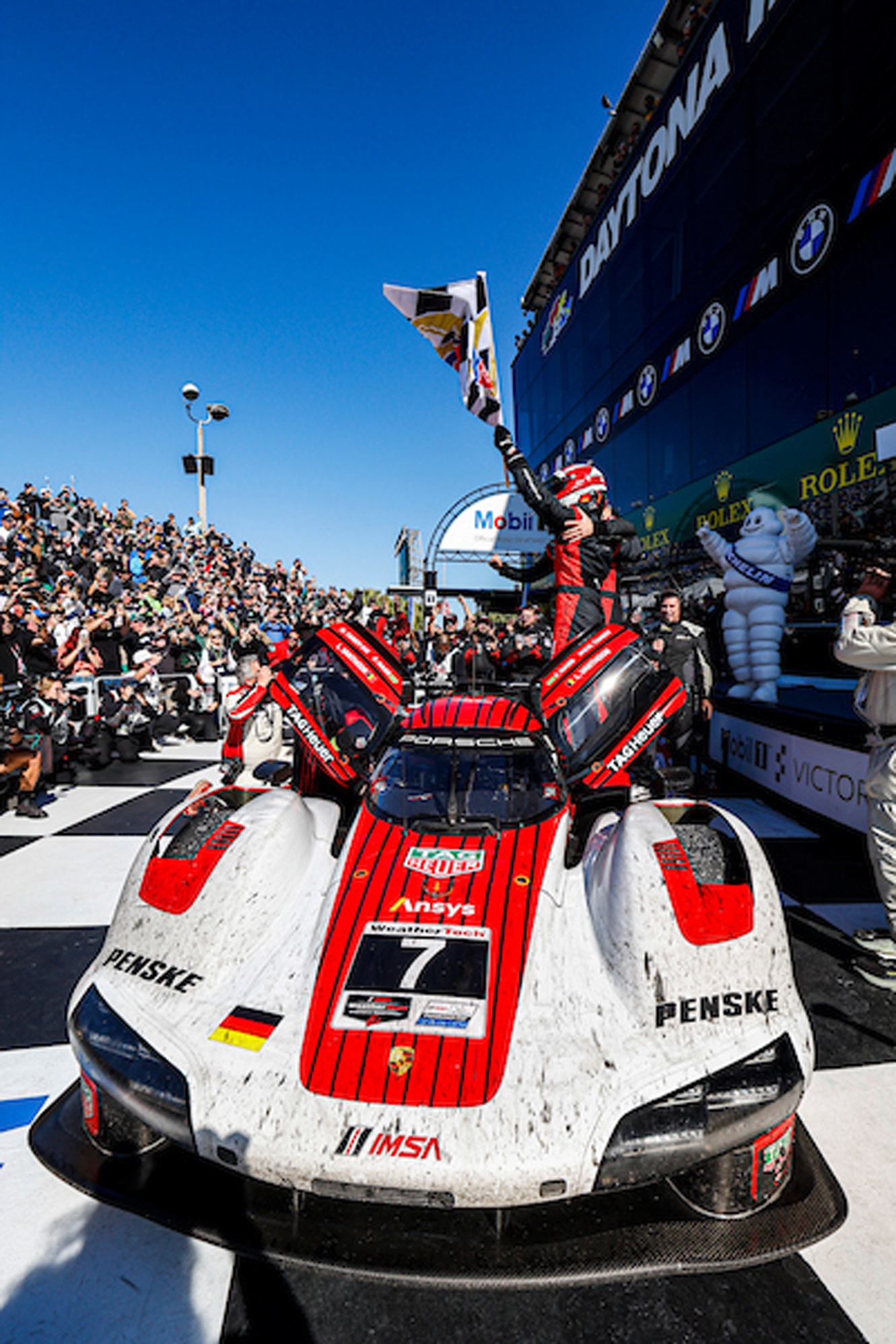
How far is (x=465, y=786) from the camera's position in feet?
7.86

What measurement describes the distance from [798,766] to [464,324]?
12.1 ft

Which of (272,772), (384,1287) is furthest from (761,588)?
(384,1287)

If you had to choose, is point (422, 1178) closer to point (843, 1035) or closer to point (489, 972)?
point (489, 972)

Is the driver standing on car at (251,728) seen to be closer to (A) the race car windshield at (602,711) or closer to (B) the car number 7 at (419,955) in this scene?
(A) the race car windshield at (602,711)

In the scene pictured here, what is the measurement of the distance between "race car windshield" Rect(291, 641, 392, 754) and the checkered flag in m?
1.81

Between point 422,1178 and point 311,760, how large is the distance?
7.66 ft

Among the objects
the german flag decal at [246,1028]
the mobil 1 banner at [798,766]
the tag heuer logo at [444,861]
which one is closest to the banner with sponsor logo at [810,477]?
the mobil 1 banner at [798,766]

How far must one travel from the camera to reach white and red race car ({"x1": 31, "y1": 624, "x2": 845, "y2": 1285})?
1.30 metres

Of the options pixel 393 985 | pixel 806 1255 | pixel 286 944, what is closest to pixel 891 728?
pixel 806 1255

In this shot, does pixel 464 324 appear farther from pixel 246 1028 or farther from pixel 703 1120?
pixel 703 1120

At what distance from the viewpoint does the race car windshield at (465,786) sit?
7.60 feet


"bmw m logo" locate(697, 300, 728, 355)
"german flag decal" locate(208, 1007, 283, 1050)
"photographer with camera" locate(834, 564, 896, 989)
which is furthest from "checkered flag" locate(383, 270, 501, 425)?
"bmw m logo" locate(697, 300, 728, 355)

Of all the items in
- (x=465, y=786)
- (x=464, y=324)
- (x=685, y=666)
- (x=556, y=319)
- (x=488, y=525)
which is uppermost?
(x=556, y=319)

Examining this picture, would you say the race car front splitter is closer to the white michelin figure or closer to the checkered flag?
the checkered flag
